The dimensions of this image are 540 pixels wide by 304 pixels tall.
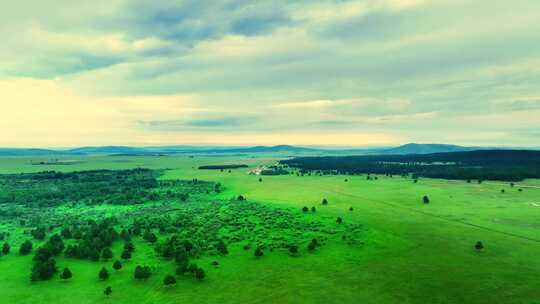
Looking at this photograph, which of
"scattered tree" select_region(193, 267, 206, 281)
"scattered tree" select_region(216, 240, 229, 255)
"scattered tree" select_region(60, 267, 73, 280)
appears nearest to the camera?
"scattered tree" select_region(193, 267, 206, 281)

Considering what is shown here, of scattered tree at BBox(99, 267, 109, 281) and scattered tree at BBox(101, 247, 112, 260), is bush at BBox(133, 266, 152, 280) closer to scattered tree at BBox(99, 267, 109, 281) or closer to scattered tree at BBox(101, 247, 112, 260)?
scattered tree at BBox(99, 267, 109, 281)

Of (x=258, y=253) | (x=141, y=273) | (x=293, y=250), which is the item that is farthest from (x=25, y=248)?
(x=293, y=250)

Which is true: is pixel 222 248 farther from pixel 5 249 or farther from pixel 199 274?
pixel 5 249

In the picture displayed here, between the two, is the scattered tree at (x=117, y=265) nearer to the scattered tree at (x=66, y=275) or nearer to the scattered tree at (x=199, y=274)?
the scattered tree at (x=66, y=275)

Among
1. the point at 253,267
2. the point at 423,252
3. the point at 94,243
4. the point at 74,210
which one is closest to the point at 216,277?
the point at 253,267

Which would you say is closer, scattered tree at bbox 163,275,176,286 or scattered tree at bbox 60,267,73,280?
scattered tree at bbox 163,275,176,286

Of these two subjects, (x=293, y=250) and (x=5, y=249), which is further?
(x=5, y=249)

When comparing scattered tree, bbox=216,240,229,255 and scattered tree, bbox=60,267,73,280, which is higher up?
scattered tree, bbox=216,240,229,255

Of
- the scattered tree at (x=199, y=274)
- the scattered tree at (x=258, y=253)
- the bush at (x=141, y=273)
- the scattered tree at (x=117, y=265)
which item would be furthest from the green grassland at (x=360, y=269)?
the bush at (x=141, y=273)

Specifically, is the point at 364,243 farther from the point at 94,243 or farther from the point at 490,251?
the point at 94,243

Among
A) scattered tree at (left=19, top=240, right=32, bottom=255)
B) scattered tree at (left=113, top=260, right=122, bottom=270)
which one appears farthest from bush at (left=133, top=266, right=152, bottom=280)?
scattered tree at (left=19, top=240, right=32, bottom=255)

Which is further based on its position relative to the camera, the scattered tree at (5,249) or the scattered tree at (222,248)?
the scattered tree at (5,249)
